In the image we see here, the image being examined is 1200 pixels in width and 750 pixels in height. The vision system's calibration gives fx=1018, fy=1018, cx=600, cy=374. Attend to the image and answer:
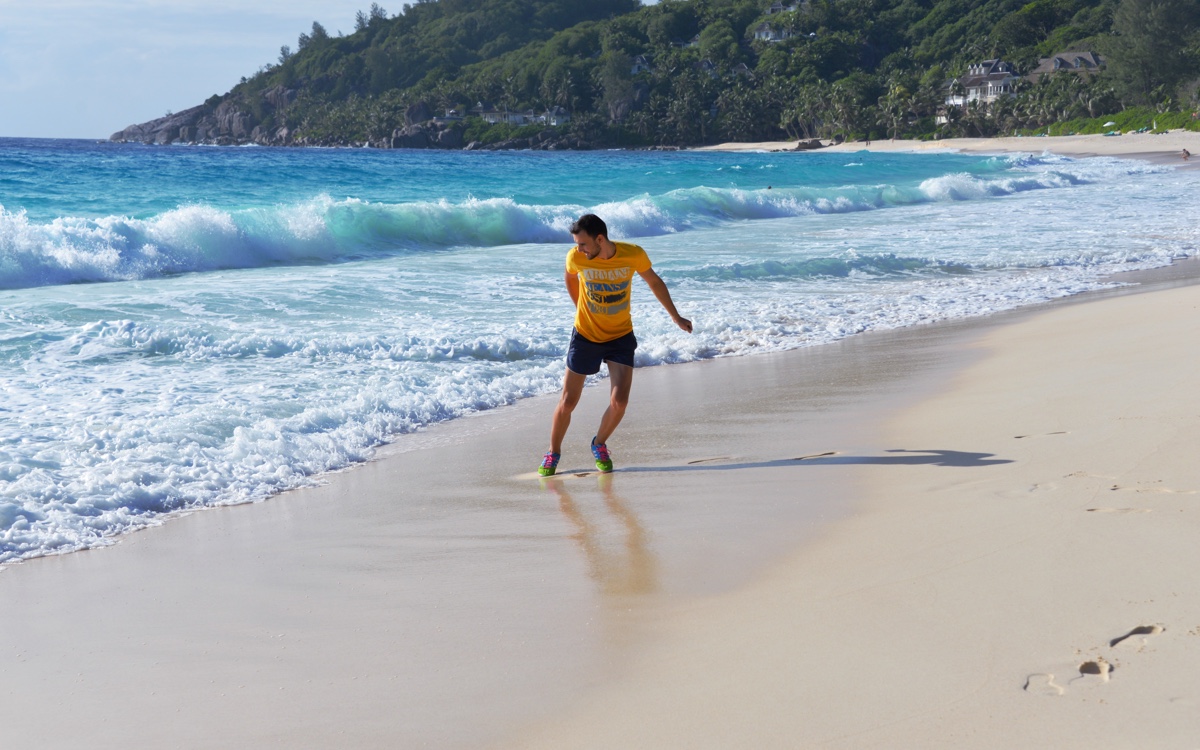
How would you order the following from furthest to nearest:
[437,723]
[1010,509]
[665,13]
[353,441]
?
[665,13]
[353,441]
[1010,509]
[437,723]

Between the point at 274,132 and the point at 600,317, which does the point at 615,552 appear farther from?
the point at 274,132

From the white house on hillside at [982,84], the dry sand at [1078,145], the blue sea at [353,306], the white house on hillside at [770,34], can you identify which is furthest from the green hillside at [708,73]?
the blue sea at [353,306]

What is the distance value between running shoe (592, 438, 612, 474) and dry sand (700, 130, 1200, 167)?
48149mm

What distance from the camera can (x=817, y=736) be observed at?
2.69 meters

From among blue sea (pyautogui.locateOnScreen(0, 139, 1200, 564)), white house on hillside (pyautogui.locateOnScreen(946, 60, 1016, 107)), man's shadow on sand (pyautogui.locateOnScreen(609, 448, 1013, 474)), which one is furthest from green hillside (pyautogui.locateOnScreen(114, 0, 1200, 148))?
man's shadow on sand (pyautogui.locateOnScreen(609, 448, 1013, 474))

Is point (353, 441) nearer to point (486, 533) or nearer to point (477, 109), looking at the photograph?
point (486, 533)

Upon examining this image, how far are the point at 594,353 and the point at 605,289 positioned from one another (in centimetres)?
40

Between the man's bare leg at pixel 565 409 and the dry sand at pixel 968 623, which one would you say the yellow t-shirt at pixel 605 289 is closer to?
the man's bare leg at pixel 565 409

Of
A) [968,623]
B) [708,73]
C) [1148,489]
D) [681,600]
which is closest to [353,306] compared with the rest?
[681,600]

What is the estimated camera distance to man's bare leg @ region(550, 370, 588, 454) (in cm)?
592

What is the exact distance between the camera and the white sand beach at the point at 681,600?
2861mm

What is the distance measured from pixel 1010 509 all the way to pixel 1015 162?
5872 cm

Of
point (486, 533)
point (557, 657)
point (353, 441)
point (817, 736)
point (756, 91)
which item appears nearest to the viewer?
point (817, 736)

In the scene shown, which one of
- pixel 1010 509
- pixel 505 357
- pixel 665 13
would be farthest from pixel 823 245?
pixel 665 13
